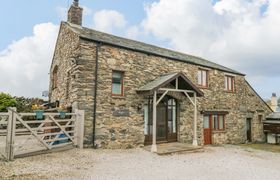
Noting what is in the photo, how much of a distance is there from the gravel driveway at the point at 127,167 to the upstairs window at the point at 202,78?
6514 millimetres

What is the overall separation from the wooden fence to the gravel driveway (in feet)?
1.44

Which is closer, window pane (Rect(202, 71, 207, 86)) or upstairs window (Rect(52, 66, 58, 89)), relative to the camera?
upstairs window (Rect(52, 66, 58, 89))

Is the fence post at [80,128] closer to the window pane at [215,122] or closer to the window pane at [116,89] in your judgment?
the window pane at [116,89]

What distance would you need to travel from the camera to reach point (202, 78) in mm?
15312

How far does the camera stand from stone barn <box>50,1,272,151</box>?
10180 millimetres

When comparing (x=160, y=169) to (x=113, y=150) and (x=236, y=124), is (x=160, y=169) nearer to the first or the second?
(x=113, y=150)

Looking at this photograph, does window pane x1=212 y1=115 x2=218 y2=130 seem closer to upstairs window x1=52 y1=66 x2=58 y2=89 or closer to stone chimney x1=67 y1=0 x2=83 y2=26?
stone chimney x1=67 y1=0 x2=83 y2=26

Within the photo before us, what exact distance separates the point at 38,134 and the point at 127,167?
435cm

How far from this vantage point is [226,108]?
16.4 meters

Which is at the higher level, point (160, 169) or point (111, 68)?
point (111, 68)

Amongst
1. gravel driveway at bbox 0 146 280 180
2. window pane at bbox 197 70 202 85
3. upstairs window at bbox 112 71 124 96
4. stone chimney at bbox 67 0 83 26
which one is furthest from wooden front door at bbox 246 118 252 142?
stone chimney at bbox 67 0 83 26

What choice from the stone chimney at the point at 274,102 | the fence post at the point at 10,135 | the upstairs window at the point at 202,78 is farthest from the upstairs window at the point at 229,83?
the fence post at the point at 10,135

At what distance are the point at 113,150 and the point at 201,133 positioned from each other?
680cm

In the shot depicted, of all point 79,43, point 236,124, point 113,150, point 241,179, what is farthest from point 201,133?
point 79,43
